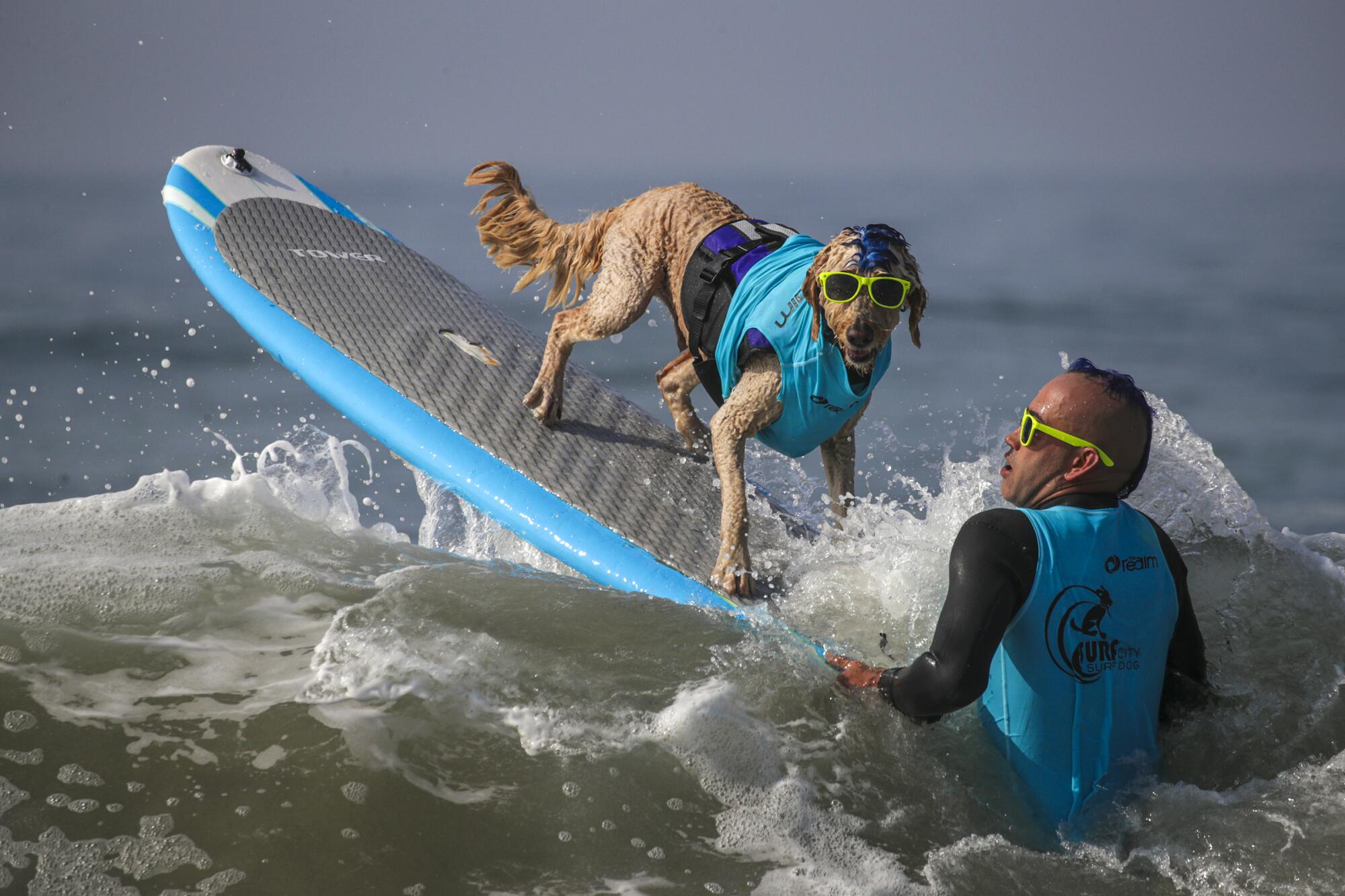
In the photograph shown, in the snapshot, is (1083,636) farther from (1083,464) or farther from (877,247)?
(877,247)

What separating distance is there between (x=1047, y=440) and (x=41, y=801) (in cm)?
276

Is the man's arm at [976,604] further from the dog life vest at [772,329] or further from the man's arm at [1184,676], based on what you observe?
the dog life vest at [772,329]

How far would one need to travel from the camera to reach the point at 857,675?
10.8ft

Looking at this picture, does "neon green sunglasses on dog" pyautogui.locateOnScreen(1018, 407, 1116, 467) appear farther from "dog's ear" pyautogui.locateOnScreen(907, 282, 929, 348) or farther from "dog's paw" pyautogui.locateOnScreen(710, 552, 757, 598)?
"dog's paw" pyautogui.locateOnScreen(710, 552, 757, 598)

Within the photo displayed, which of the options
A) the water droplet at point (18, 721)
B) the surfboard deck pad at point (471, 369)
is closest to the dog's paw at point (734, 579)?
the surfboard deck pad at point (471, 369)

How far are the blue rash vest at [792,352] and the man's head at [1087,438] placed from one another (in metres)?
1.17

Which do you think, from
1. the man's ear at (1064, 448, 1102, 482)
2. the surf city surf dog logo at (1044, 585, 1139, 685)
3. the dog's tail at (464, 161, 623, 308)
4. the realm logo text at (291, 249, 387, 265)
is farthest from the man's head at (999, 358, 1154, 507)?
the realm logo text at (291, 249, 387, 265)

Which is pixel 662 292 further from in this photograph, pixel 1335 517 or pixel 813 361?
pixel 1335 517

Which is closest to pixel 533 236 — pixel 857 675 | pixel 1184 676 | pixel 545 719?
pixel 545 719

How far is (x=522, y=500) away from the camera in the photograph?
16.2 ft

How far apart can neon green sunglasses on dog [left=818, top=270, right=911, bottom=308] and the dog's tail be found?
5.27 feet

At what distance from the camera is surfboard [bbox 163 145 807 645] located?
4.84m

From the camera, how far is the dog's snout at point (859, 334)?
157 inches

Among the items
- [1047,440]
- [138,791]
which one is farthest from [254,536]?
[1047,440]
